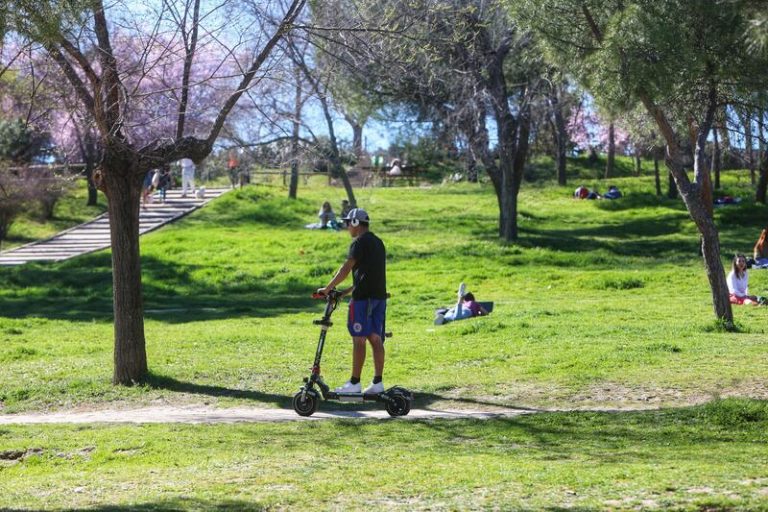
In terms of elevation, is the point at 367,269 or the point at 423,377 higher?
the point at 367,269

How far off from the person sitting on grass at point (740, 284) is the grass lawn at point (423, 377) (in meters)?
0.75

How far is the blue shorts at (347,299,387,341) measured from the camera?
35.5 ft

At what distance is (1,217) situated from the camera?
36.2m

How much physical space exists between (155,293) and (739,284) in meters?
13.6

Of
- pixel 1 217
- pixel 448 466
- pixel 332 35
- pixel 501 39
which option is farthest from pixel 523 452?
pixel 1 217

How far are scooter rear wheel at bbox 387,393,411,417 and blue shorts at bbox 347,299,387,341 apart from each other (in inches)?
28.8

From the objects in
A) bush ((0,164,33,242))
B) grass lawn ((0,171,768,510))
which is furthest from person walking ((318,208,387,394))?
bush ((0,164,33,242))

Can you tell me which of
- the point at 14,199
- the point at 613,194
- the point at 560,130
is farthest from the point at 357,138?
the point at 613,194

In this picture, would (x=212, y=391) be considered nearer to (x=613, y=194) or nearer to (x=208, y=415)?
(x=208, y=415)

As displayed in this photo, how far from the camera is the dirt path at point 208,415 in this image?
11.3 metres

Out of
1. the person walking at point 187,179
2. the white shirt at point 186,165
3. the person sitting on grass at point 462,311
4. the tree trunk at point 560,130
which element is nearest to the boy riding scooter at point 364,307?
the person sitting on grass at point 462,311

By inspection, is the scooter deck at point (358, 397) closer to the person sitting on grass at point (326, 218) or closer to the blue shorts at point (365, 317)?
the blue shorts at point (365, 317)

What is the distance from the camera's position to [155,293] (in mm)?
26547

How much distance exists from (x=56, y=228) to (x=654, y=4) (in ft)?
94.7
